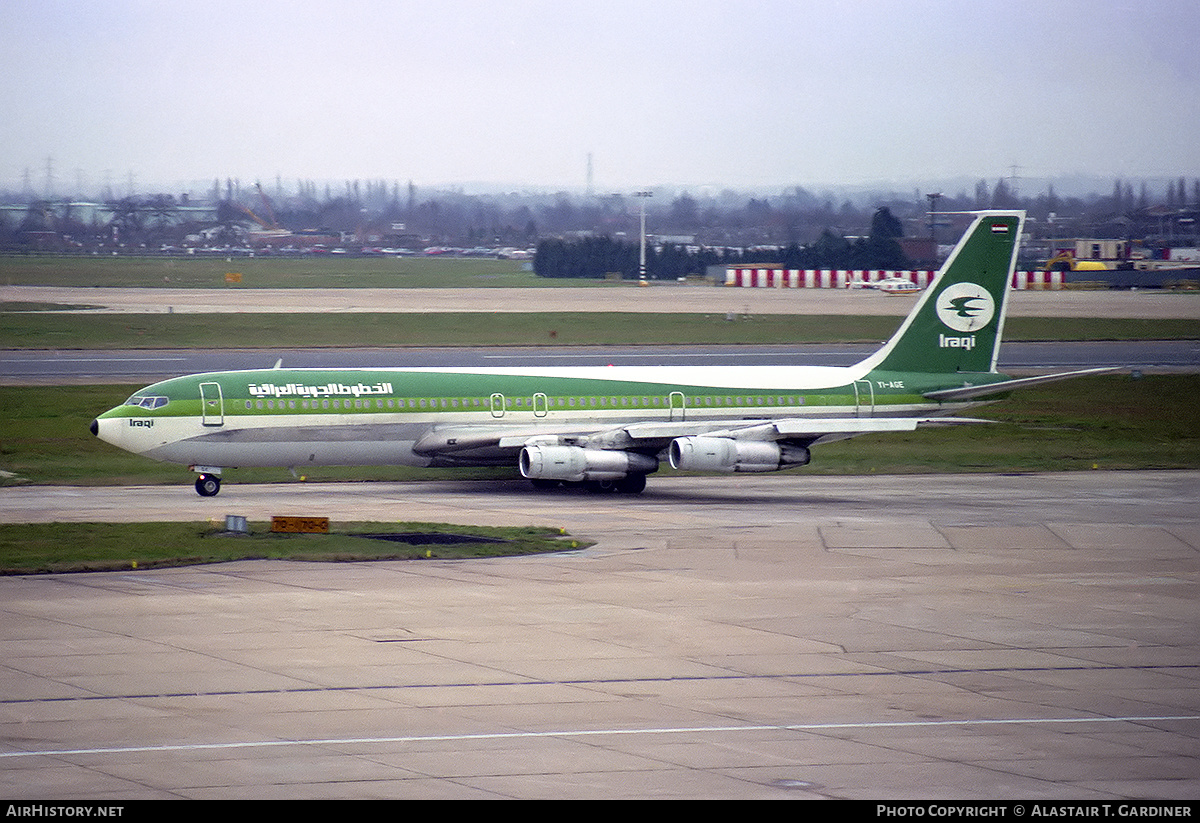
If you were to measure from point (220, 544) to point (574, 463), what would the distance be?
1347 centimetres

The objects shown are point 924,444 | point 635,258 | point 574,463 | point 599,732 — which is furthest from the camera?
point 635,258

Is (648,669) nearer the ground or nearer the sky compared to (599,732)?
nearer the ground

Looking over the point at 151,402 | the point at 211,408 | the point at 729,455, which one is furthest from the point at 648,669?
the point at 151,402

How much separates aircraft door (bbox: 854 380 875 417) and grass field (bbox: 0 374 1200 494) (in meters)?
3.85

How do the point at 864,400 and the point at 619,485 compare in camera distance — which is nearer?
the point at 619,485

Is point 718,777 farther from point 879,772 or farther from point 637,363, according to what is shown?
point 637,363

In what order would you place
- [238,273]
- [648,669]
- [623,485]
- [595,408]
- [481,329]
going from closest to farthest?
1. [648,669]
2. [623,485]
3. [595,408]
4. [481,329]
5. [238,273]

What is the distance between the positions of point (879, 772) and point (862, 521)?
74.3 ft

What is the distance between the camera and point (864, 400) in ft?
167

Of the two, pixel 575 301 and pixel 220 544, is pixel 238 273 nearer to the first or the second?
pixel 575 301

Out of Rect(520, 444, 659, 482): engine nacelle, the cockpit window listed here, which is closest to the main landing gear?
Rect(520, 444, 659, 482): engine nacelle

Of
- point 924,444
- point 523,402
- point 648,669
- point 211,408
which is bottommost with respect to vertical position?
point 924,444

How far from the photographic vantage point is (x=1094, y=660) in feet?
82.6

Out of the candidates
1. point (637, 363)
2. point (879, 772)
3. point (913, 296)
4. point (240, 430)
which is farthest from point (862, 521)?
point (913, 296)
